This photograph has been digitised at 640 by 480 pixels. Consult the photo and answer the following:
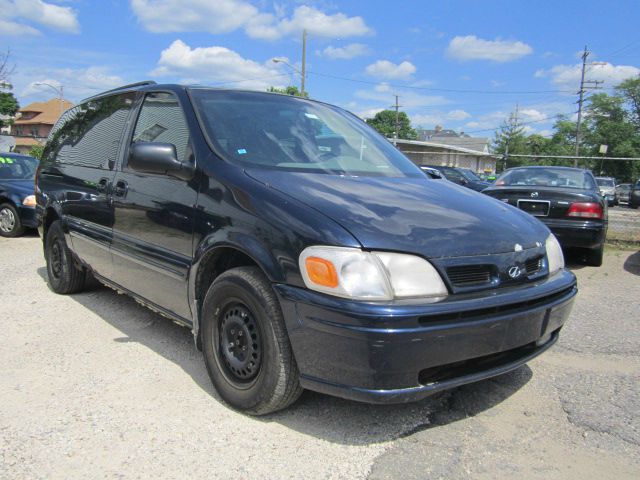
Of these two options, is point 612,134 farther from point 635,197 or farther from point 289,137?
point 289,137

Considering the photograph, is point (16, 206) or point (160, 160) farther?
point (16, 206)

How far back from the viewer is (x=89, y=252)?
431 centimetres

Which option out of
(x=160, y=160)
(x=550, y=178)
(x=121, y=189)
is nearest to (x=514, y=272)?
(x=160, y=160)

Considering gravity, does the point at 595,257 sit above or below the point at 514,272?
below

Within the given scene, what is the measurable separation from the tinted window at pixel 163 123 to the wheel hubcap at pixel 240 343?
1.03 metres

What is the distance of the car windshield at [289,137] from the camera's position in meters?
3.13

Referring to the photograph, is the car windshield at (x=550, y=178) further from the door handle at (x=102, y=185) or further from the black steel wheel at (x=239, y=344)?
the black steel wheel at (x=239, y=344)

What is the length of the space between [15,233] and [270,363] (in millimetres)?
8163

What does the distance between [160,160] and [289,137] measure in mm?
818

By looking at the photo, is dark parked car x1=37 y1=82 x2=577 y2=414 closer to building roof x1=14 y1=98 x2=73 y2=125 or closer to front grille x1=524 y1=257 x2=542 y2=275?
front grille x1=524 y1=257 x2=542 y2=275

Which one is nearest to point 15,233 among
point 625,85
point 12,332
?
point 12,332

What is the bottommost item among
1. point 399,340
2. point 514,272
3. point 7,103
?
point 399,340

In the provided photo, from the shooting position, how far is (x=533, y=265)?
2.77 metres

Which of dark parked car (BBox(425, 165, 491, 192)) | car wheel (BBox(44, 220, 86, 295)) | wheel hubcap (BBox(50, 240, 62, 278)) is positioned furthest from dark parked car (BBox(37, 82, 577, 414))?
dark parked car (BBox(425, 165, 491, 192))
